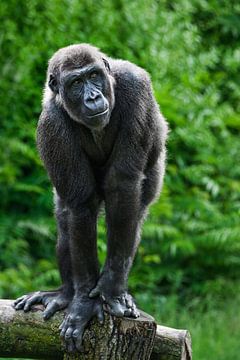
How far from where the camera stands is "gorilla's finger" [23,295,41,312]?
19.5 feet

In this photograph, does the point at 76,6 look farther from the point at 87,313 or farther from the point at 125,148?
the point at 87,313

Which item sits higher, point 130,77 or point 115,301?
point 130,77

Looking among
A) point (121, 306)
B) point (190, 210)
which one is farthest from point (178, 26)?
point (121, 306)

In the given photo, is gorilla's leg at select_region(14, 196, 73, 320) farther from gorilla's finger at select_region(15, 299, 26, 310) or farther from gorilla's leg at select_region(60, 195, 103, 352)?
gorilla's leg at select_region(60, 195, 103, 352)

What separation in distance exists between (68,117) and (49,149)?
26cm

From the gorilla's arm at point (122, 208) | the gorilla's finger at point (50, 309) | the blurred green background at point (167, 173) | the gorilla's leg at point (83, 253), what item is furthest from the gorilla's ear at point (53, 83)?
the blurred green background at point (167, 173)

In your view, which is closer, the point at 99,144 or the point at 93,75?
the point at 93,75

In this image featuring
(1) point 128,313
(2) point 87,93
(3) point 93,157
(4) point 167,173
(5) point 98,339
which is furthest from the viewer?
(4) point 167,173

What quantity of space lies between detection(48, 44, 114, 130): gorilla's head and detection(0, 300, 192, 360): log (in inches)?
52.1

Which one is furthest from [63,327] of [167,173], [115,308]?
[167,173]

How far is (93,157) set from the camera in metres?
6.26

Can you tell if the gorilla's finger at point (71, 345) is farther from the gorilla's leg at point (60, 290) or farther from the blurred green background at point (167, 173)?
the blurred green background at point (167, 173)

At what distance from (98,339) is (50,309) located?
1.51 feet

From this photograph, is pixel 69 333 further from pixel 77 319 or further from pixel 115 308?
pixel 115 308
